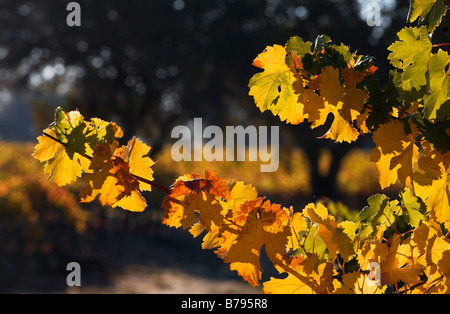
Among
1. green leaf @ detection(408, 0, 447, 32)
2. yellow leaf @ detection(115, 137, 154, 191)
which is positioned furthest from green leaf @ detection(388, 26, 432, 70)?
yellow leaf @ detection(115, 137, 154, 191)

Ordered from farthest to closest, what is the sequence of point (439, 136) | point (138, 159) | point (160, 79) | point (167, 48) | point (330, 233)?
point (160, 79)
point (167, 48)
point (330, 233)
point (138, 159)
point (439, 136)

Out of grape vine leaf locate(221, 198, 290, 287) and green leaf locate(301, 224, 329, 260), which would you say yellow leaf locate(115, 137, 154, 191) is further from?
green leaf locate(301, 224, 329, 260)

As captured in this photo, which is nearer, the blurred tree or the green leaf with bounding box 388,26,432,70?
the green leaf with bounding box 388,26,432,70

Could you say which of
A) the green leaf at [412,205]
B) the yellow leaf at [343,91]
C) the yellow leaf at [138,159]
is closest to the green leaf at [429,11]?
the yellow leaf at [343,91]

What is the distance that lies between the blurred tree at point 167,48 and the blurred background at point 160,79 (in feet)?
0.09

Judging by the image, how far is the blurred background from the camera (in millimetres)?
7895

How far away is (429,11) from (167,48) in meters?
11.2

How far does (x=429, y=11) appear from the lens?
3.81 feet

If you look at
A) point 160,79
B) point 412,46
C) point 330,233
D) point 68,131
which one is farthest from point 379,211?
point 160,79

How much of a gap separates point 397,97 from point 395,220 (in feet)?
1.20

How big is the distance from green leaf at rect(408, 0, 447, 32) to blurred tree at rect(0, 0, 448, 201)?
10.1 m

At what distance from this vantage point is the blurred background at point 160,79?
789 centimetres

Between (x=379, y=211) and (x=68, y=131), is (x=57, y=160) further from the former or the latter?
(x=379, y=211)

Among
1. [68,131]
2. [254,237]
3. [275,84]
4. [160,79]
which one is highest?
[160,79]
